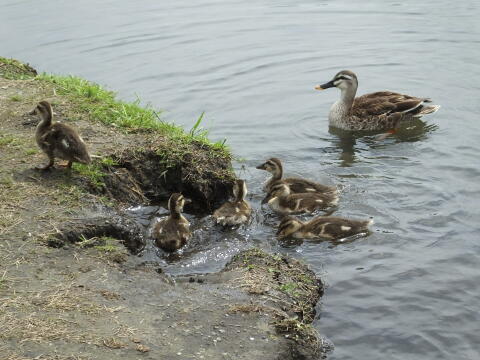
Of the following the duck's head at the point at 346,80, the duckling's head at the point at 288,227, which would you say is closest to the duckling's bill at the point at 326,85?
the duck's head at the point at 346,80

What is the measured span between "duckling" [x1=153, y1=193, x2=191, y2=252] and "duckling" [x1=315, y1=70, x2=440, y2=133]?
200 inches

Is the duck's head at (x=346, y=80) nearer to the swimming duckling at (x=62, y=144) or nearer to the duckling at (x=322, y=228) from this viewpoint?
the duckling at (x=322, y=228)

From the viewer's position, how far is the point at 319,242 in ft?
24.8

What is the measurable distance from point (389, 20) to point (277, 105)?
264 inches

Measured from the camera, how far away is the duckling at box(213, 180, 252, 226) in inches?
292

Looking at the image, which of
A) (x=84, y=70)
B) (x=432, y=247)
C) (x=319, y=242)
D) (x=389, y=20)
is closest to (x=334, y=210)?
(x=319, y=242)

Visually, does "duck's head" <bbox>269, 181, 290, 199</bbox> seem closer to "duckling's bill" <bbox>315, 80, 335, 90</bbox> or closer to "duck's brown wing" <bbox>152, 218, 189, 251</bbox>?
"duck's brown wing" <bbox>152, 218, 189, 251</bbox>

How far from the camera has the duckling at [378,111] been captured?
11.4m

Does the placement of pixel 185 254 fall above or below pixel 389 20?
below

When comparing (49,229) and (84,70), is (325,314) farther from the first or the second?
(84,70)

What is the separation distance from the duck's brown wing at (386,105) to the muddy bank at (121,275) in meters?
4.00

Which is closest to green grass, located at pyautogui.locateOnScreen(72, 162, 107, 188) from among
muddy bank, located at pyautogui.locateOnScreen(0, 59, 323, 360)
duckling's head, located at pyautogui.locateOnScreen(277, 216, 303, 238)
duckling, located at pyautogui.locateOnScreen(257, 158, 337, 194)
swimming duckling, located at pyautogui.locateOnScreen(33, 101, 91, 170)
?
muddy bank, located at pyautogui.locateOnScreen(0, 59, 323, 360)

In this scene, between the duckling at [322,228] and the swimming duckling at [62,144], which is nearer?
the swimming duckling at [62,144]

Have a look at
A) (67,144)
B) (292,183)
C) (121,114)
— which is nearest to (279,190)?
(292,183)
